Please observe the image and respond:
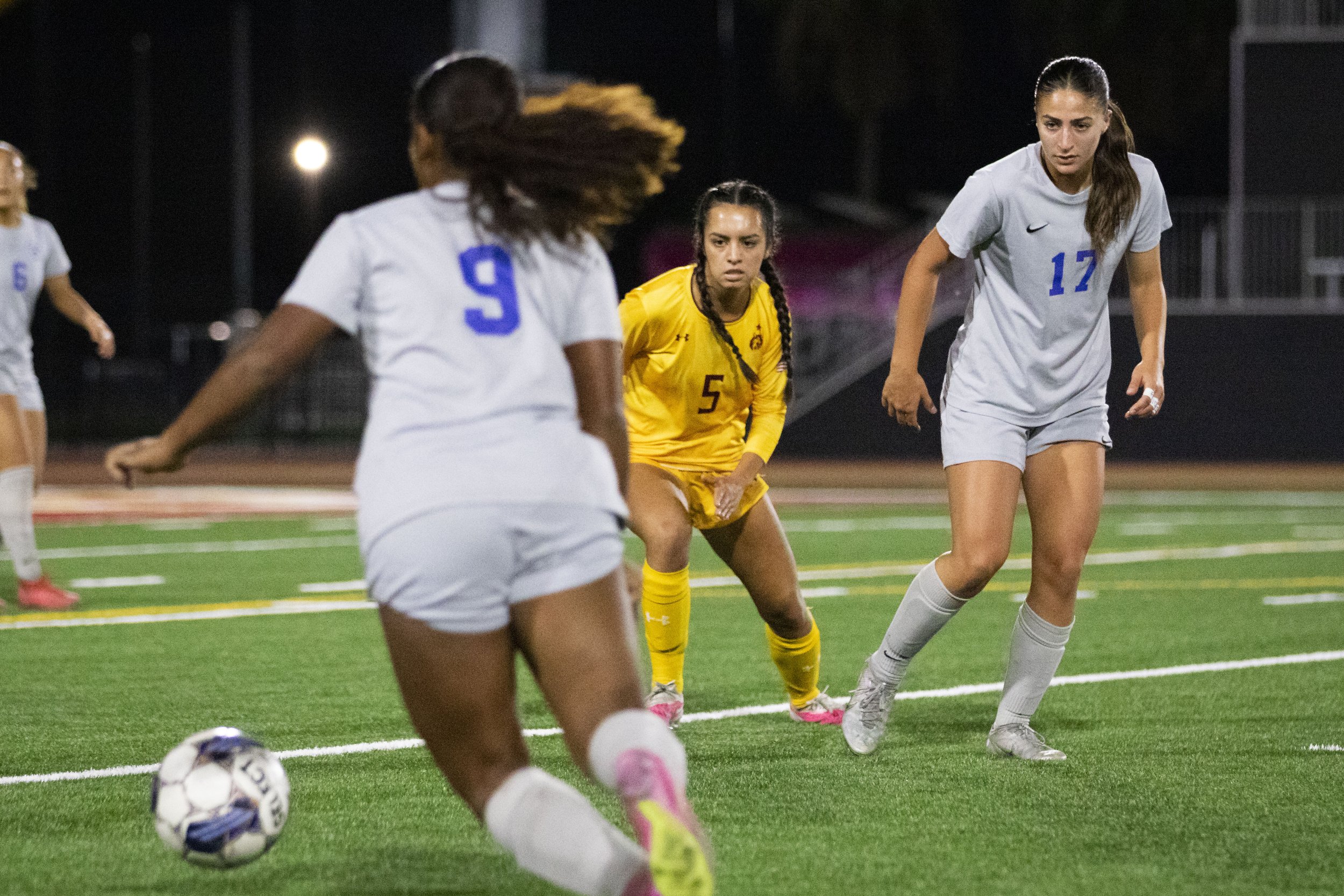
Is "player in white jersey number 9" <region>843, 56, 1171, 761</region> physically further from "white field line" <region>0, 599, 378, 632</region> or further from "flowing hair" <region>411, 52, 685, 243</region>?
"white field line" <region>0, 599, 378, 632</region>

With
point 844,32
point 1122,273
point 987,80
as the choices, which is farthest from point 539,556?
point 987,80

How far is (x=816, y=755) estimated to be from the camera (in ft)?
20.1

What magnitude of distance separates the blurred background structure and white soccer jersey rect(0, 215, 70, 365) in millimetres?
12292

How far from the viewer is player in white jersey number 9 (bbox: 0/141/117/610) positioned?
376 inches

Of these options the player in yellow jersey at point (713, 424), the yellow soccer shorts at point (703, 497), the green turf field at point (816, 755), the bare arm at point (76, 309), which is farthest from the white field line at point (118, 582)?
the yellow soccer shorts at point (703, 497)

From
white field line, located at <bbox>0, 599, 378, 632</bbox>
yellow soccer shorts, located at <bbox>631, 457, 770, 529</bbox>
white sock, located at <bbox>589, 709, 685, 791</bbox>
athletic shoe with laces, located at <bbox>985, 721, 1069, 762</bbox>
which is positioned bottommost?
white field line, located at <bbox>0, 599, 378, 632</bbox>

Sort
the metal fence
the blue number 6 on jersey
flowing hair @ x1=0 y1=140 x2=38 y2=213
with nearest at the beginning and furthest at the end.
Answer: the blue number 6 on jersey → flowing hair @ x1=0 y1=140 x2=38 y2=213 → the metal fence

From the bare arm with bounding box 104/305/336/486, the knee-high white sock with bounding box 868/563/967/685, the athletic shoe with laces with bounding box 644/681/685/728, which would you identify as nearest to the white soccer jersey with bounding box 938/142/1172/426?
the knee-high white sock with bounding box 868/563/967/685

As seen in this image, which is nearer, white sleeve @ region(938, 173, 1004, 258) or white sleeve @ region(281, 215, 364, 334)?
white sleeve @ region(281, 215, 364, 334)

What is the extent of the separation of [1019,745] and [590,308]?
119 inches

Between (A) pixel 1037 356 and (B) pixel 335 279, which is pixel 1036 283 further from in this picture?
(B) pixel 335 279

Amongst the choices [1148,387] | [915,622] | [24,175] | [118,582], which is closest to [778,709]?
[915,622]

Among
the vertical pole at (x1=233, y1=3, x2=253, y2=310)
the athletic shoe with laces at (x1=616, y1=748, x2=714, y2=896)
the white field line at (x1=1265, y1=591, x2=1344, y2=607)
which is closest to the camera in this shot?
the athletic shoe with laces at (x1=616, y1=748, x2=714, y2=896)

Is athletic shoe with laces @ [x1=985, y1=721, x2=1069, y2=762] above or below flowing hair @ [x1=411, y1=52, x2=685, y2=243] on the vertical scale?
below
